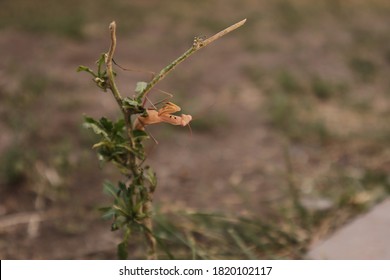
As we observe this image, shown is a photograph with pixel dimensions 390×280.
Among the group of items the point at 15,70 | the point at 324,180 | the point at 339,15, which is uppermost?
the point at 339,15

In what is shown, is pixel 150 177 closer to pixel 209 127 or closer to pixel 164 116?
pixel 164 116

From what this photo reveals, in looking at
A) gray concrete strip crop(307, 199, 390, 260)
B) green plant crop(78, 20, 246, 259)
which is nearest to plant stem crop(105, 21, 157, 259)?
green plant crop(78, 20, 246, 259)

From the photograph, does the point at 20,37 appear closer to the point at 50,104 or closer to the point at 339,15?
the point at 50,104

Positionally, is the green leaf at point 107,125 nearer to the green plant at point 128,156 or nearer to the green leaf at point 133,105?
the green plant at point 128,156

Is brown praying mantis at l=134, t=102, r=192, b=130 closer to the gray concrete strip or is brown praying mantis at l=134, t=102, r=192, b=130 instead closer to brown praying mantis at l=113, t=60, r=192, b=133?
brown praying mantis at l=113, t=60, r=192, b=133

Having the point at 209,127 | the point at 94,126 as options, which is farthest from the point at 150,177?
the point at 209,127

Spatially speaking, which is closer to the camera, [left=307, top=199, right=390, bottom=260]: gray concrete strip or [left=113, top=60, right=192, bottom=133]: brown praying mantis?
[left=113, top=60, right=192, bottom=133]: brown praying mantis

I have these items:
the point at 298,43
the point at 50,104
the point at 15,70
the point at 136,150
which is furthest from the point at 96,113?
the point at 298,43
